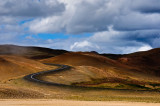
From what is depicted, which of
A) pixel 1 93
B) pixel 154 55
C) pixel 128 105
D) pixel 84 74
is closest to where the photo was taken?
pixel 128 105

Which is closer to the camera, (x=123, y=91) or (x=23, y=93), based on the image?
(x=23, y=93)

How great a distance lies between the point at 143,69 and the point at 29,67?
49007mm

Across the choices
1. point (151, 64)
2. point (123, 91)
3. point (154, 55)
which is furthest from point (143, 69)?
point (123, 91)

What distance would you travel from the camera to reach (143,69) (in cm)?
12306

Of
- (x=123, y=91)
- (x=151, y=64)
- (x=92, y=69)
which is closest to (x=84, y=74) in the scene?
(x=92, y=69)

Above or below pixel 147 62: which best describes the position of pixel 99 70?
below

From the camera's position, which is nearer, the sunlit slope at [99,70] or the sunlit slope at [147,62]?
the sunlit slope at [99,70]

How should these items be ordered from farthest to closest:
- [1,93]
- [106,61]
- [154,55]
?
[154,55]
[106,61]
[1,93]

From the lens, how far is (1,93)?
131ft

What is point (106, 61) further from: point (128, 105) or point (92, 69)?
point (128, 105)

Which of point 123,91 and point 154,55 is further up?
point 154,55

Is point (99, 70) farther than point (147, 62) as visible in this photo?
No

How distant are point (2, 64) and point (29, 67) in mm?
8721

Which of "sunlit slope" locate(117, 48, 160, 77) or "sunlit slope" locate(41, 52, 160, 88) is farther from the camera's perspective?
"sunlit slope" locate(117, 48, 160, 77)
